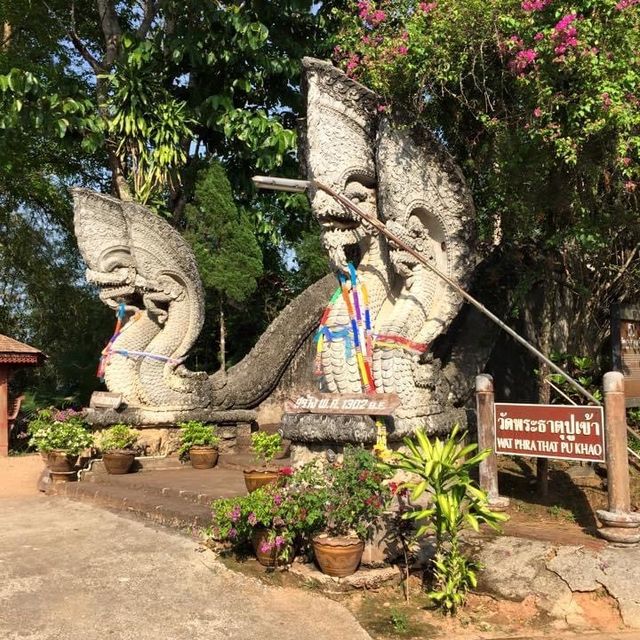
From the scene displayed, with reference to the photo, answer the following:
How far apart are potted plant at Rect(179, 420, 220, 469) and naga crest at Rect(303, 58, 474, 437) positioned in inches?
158

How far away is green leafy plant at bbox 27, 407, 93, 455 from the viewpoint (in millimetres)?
8422

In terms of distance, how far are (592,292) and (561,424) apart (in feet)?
9.05

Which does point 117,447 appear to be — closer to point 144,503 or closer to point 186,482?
point 186,482

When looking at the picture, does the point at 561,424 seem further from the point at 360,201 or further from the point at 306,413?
the point at 360,201

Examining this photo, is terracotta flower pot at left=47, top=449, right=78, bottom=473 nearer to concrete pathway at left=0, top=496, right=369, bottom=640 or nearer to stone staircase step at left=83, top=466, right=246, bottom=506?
stone staircase step at left=83, top=466, right=246, bottom=506

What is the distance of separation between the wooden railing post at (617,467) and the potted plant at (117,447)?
613 cm

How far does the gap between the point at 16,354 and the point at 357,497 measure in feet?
37.7

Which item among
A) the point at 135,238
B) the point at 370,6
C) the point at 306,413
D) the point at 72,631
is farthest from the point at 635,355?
the point at 135,238

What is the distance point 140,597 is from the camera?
4.25 m

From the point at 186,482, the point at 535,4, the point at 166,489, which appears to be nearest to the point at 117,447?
the point at 186,482

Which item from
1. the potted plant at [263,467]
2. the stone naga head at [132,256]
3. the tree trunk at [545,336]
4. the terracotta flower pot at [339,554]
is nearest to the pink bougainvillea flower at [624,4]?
the tree trunk at [545,336]

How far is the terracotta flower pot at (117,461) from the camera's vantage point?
830 centimetres

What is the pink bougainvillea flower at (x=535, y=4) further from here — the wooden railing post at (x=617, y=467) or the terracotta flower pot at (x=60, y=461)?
the terracotta flower pot at (x=60, y=461)

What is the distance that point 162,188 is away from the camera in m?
12.6
